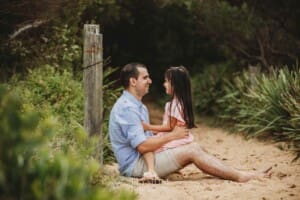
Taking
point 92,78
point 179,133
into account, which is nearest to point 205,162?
point 179,133

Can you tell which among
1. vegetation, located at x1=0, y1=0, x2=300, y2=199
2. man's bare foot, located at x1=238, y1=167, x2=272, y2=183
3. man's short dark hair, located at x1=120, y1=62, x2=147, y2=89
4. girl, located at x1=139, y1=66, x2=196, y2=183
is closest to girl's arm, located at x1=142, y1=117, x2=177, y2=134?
girl, located at x1=139, y1=66, x2=196, y2=183

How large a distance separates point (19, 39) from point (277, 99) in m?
4.59

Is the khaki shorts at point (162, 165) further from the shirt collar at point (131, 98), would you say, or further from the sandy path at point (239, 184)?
the shirt collar at point (131, 98)

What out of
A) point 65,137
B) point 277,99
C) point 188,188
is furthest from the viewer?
point 277,99

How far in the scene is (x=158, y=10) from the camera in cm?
1783

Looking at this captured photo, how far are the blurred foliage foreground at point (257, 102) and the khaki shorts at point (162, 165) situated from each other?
2311 mm

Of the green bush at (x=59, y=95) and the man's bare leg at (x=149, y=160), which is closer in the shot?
the man's bare leg at (x=149, y=160)

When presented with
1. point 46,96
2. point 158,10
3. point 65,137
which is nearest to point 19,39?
point 46,96

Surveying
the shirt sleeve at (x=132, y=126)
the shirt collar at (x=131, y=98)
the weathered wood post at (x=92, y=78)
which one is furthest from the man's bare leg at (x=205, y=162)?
the weathered wood post at (x=92, y=78)

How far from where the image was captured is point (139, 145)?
716cm

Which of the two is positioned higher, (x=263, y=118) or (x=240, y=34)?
(x=240, y=34)

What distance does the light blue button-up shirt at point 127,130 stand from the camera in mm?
7168

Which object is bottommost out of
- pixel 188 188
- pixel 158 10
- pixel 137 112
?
pixel 188 188

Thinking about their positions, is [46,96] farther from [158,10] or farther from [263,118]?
[158,10]
